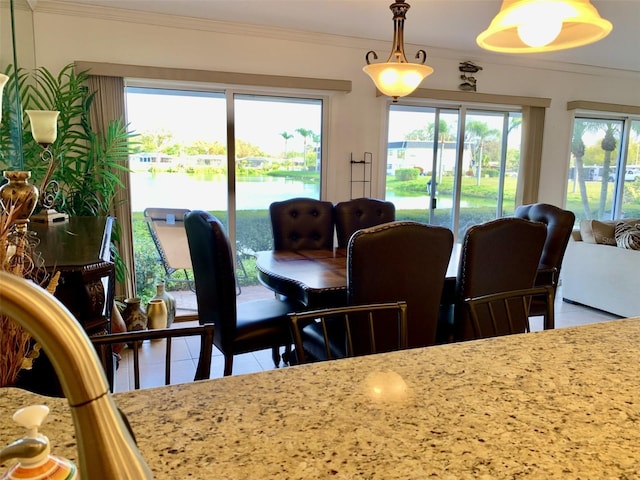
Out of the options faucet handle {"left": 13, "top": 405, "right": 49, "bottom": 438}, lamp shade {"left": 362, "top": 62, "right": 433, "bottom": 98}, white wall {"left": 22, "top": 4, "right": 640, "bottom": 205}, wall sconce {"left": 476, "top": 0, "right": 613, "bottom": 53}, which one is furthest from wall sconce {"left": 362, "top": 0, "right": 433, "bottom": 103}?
faucet handle {"left": 13, "top": 405, "right": 49, "bottom": 438}

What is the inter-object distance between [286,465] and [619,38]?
4.89 m

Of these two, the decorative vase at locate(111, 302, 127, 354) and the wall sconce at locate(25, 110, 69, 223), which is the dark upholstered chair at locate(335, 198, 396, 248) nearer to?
the decorative vase at locate(111, 302, 127, 354)

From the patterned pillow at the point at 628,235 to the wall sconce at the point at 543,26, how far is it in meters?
2.83

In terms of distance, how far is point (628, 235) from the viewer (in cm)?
421

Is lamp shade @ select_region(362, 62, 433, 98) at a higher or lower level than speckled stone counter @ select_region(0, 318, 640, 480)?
higher

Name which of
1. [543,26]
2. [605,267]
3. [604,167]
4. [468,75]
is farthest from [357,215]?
[604,167]

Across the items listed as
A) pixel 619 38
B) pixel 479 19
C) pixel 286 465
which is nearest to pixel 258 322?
pixel 286 465

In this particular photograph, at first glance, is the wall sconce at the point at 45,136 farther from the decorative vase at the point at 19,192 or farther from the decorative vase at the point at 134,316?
the decorative vase at the point at 134,316

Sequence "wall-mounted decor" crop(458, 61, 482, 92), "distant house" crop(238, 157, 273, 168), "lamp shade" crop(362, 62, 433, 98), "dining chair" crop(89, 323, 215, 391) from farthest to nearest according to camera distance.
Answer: "wall-mounted decor" crop(458, 61, 482, 92), "distant house" crop(238, 157, 273, 168), "lamp shade" crop(362, 62, 433, 98), "dining chair" crop(89, 323, 215, 391)

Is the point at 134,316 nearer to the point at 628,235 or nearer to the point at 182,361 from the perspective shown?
the point at 182,361

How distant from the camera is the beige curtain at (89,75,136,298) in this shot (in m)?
3.53

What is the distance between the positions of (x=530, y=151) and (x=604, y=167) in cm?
139

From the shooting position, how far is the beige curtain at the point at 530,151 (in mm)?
5039

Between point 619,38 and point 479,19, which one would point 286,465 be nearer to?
point 479,19
